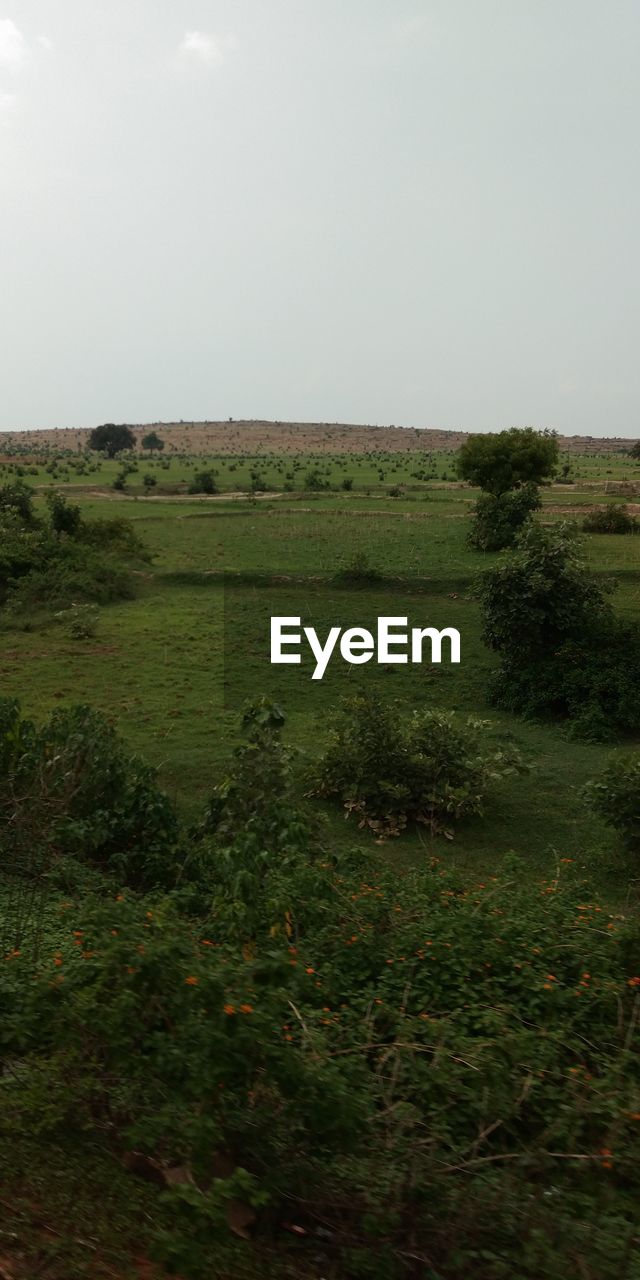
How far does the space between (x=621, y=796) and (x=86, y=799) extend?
5.54 meters

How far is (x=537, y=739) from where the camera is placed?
14344 mm

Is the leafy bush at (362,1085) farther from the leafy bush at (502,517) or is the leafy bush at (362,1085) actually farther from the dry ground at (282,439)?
the dry ground at (282,439)

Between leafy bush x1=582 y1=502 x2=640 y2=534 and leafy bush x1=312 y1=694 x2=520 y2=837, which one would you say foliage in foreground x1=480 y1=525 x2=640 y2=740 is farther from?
leafy bush x1=582 y1=502 x2=640 y2=534

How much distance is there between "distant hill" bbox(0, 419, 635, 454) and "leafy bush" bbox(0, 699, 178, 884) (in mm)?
91747

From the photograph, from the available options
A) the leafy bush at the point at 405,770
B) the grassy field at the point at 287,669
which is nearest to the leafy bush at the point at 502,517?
the grassy field at the point at 287,669

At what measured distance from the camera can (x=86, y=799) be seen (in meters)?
8.98

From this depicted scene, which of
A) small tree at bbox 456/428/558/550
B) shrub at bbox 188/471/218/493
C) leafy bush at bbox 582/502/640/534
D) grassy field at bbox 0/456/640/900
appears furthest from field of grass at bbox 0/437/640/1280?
shrub at bbox 188/471/218/493

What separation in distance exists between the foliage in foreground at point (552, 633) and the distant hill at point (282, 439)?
85557mm

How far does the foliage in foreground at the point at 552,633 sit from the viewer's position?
15.2 m

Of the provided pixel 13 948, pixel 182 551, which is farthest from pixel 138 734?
pixel 182 551

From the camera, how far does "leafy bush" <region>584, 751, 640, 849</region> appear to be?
999 centimetres

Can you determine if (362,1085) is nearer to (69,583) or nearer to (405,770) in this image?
(405,770)

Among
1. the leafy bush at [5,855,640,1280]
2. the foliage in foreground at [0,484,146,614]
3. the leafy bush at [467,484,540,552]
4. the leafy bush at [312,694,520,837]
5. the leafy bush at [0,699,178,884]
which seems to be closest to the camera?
the leafy bush at [5,855,640,1280]

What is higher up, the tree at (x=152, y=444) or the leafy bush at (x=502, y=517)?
the tree at (x=152, y=444)
